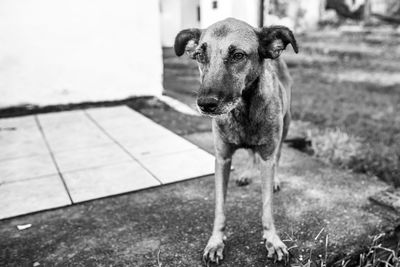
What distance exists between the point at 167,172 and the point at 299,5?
743 inches

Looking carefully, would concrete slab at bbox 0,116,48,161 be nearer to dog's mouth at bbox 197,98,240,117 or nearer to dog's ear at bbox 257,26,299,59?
dog's mouth at bbox 197,98,240,117

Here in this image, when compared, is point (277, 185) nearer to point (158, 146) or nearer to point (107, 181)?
point (107, 181)

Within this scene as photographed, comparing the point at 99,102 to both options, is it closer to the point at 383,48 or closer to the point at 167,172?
the point at 167,172

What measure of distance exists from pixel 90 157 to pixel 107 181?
831mm

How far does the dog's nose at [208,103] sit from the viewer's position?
2.23m

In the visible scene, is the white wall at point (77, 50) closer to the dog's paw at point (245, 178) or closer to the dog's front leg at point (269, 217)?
the dog's paw at point (245, 178)

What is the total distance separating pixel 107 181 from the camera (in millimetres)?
4051

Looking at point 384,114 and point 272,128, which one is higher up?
point 272,128

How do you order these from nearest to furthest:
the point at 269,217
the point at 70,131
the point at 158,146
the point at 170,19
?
the point at 269,217
the point at 158,146
the point at 70,131
the point at 170,19

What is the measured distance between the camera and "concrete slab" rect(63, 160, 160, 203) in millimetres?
3793

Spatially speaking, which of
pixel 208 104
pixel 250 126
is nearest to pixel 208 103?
pixel 208 104

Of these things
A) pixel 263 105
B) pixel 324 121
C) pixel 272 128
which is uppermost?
pixel 263 105

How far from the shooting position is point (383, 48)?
1402 cm

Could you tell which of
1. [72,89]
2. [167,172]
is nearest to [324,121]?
[167,172]
